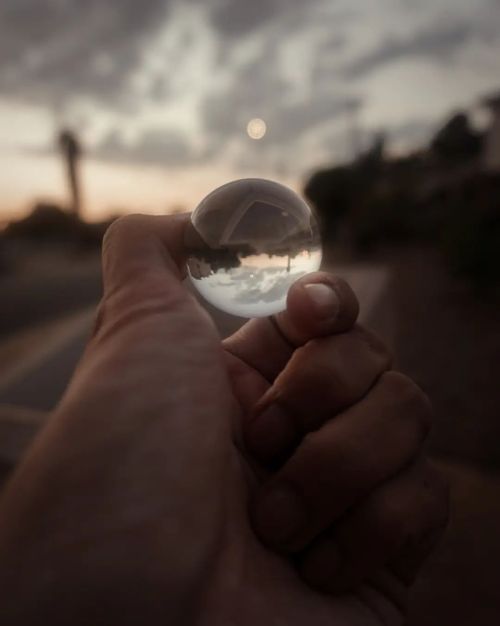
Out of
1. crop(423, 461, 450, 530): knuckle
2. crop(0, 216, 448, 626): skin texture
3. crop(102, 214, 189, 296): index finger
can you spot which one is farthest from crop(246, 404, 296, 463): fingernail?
crop(102, 214, 189, 296): index finger

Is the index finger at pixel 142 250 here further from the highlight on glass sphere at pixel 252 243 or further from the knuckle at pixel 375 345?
the knuckle at pixel 375 345

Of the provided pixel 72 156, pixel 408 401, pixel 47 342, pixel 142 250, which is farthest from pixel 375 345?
pixel 72 156

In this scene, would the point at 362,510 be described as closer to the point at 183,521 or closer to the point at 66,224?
the point at 183,521

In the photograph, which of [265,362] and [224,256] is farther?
[265,362]

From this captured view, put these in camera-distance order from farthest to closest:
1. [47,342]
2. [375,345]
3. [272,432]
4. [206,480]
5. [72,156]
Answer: [72,156], [47,342], [375,345], [272,432], [206,480]

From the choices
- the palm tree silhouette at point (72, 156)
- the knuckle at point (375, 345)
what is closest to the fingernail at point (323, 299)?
the knuckle at point (375, 345)

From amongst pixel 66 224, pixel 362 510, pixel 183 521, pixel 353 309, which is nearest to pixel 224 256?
pixel 353 309

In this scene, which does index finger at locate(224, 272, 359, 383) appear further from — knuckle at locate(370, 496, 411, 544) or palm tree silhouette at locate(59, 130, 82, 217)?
palm tree silhouette at locate(59, 130, 82, 217)

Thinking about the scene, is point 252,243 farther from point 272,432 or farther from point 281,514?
point 281,514
